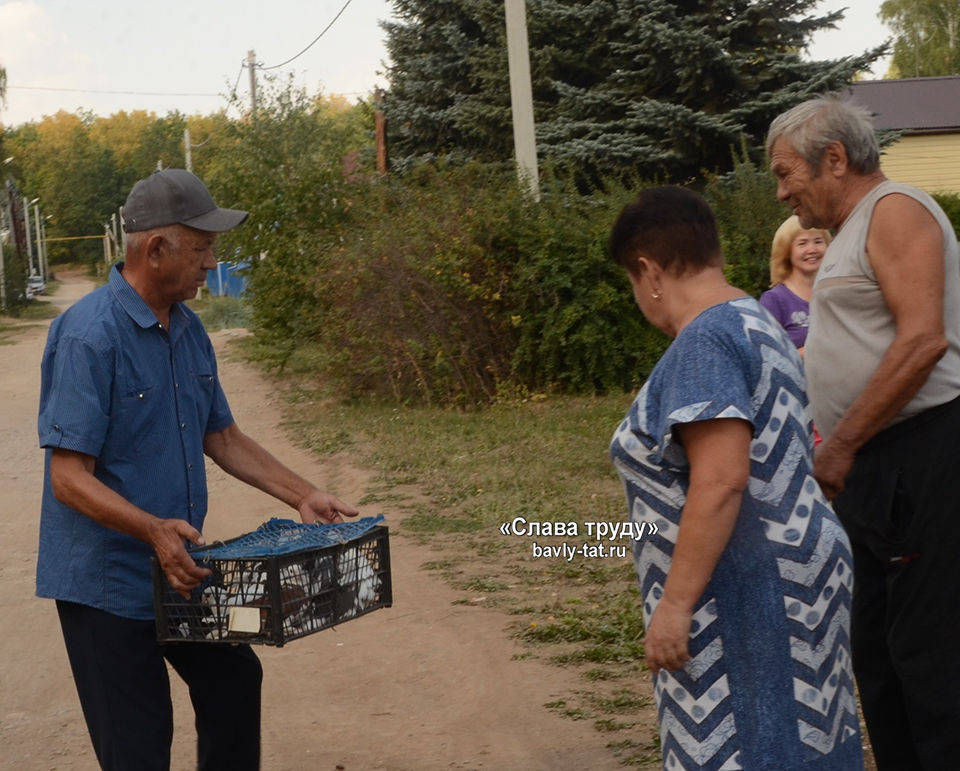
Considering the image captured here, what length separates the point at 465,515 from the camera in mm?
9266

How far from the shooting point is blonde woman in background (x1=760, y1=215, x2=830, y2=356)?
5.38m

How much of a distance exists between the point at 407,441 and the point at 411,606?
514 cm

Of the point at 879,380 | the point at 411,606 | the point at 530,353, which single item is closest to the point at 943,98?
the point at 530,353

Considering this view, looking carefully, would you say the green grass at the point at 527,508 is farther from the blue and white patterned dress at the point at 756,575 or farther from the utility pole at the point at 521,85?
the utility pole at the point at 521,85

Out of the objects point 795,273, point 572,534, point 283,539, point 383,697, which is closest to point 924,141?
point 572,534

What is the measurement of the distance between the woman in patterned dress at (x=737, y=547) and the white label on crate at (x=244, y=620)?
980 mm

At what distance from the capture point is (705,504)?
260 centimetres

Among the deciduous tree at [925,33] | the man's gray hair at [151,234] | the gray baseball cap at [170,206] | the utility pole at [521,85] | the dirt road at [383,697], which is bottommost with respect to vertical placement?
the dirt road at [383,697]

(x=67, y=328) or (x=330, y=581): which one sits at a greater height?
(x=67, y=328)

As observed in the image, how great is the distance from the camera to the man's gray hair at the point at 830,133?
11.6 feet

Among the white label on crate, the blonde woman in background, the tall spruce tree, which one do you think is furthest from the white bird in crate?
the tall spruce tree

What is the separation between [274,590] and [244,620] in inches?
5.6

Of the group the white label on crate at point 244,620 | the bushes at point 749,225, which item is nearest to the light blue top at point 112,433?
the white label on crate at point 244,620

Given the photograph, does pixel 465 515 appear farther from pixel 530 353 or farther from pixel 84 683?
pixel 84 683
